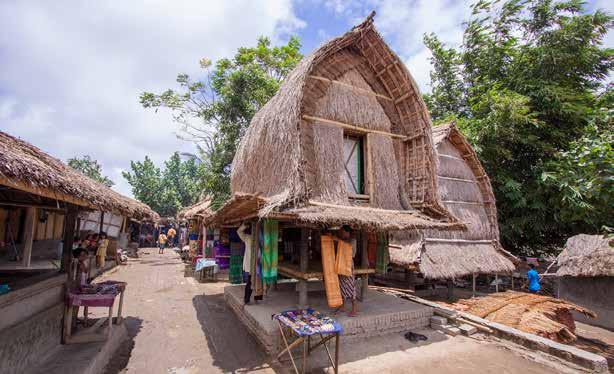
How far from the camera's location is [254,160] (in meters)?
8.66

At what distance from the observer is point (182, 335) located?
650 cm

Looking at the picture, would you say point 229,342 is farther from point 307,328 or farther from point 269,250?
point 307,328

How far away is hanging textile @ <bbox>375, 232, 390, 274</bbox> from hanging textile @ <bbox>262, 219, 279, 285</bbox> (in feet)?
11.0

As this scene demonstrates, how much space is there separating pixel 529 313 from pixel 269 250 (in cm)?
724

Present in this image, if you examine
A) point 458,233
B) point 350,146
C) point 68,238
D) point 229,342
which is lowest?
point 229,342

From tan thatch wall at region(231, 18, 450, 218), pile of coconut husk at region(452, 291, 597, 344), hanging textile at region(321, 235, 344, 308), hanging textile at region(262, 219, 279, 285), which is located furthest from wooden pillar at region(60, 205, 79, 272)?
pile of coconut husk at region(452, 291, 597, 344)

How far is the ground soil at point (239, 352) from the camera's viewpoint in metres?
5.12

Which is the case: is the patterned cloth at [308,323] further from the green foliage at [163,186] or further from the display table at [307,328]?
the green foliage at [163,186]

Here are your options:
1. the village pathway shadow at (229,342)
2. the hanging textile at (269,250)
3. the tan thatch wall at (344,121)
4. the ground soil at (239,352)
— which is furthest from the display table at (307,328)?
the tan thatch wall at (344,121)

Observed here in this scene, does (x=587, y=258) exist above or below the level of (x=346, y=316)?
above

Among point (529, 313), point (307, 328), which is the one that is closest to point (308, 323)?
point (307, 328)

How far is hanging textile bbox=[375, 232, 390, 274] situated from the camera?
8070 mm

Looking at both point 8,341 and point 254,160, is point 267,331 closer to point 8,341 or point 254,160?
point 8,341

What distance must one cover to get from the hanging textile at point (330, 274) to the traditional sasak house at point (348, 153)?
419 mm
